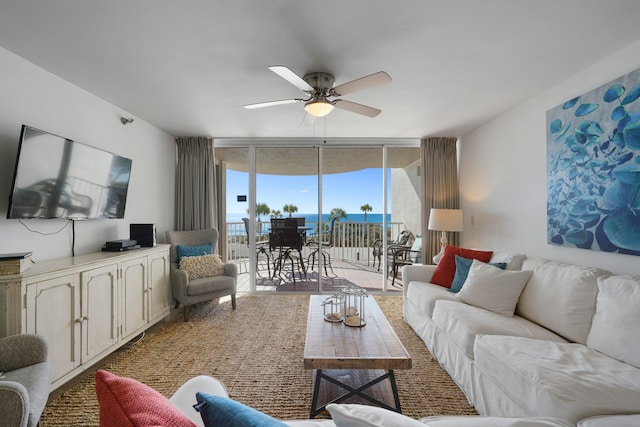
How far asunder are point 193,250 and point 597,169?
410 cm

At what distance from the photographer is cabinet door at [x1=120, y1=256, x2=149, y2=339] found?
2572mm

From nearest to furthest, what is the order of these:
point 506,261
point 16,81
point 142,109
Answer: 1. point 16,81
2. point 506,261
3. point 142,109

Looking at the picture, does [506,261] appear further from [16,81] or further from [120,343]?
[16,81]

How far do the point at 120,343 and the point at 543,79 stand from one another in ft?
14.2

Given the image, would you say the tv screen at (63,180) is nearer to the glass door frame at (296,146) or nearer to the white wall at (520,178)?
the glass door frame at (296,146)

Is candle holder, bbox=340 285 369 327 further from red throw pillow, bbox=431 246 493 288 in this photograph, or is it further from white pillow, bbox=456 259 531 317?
red throw pillow, bbox=431 246 493 288

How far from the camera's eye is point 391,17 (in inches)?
66.8

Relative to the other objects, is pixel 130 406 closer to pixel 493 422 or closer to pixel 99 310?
pixel 493 422

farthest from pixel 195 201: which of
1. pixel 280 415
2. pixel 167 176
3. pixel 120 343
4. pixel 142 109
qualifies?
pixel 280 415

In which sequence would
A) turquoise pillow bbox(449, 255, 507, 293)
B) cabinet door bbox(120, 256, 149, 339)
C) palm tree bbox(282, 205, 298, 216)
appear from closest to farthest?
cabinet door bbox(120, 256, 149, 339) → turquoise pillow bbox(449, 255, 507, 293) → palm tree bbox(282, 205, 298, 216)

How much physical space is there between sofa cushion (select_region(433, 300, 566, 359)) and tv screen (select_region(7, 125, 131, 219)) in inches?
126

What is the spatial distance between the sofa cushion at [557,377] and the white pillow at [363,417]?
3.21 ft

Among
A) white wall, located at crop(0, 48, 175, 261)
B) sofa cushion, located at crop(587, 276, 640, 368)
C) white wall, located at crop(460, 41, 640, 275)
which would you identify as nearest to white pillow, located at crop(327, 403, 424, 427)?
sofa cushion, located at crop(587, 276, 640, 368)

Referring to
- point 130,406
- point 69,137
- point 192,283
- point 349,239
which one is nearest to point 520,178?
point 130,406
